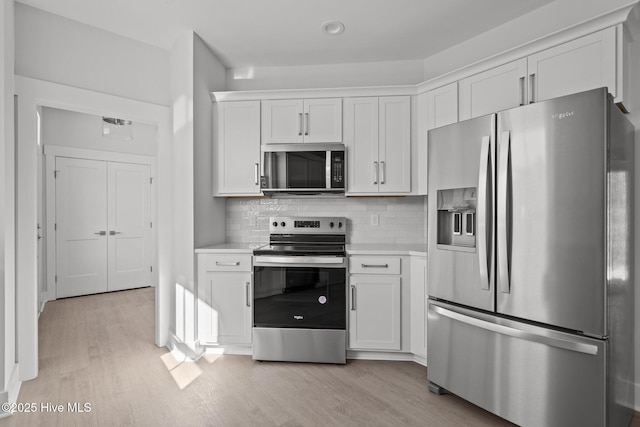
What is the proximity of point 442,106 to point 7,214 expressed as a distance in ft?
10.6

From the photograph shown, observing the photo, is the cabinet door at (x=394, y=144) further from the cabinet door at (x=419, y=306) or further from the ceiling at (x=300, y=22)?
the cabinet door at (x=419, y=306)

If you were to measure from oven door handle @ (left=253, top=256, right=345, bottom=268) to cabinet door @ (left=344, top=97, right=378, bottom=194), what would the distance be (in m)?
0.71

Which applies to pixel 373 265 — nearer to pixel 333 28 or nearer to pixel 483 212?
pixel 483 212

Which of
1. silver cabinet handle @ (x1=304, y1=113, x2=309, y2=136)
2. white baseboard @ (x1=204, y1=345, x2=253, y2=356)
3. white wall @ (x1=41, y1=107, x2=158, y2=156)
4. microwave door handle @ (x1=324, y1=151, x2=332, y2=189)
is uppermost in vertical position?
white wall @ (x1=41, y1=107, x2=158, y2=156)

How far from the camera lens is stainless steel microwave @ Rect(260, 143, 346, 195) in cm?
321

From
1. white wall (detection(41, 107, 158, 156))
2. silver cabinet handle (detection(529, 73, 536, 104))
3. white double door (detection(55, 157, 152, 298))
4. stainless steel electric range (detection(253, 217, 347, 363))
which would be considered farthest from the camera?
white double door (detection(55, 157, 152, 298))

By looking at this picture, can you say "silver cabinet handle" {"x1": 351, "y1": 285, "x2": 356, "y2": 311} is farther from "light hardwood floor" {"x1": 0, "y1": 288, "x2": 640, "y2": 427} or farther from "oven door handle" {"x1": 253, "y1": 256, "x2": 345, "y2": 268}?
"light hardwood floor" {"x1": 0, "y1": 288, "x2": 640, "y2": 427}

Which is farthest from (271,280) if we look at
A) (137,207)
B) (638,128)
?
(137,207)

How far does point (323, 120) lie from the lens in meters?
3.27

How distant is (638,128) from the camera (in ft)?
7.46

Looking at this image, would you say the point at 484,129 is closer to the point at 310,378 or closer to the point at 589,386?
the point at 589,386

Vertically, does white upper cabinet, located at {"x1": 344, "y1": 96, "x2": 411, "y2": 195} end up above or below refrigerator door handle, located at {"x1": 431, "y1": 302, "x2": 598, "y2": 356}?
above

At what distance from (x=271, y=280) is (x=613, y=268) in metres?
2.25

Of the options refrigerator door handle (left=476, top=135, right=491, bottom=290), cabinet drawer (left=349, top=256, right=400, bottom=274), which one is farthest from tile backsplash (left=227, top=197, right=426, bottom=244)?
refrigerator door handle (left=476, top=135, right=491, bottom=290)
